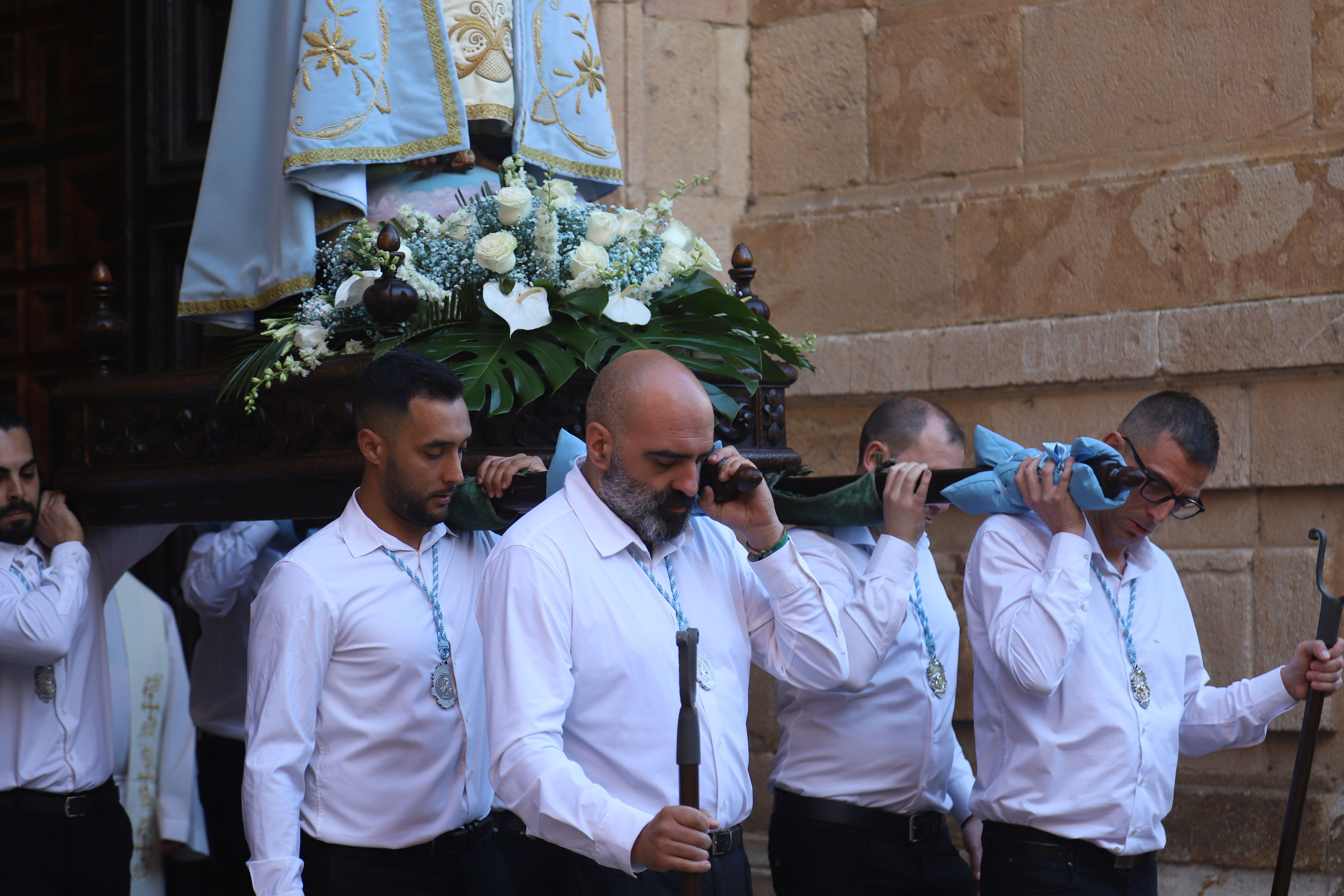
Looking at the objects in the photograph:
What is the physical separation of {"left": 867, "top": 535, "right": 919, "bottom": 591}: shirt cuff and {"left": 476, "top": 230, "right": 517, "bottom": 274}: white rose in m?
1.10

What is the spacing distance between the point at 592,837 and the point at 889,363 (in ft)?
9.72

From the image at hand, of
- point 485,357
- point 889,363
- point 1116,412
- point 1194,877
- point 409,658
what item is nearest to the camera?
point 409,658

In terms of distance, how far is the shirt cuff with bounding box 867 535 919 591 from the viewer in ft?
10.3

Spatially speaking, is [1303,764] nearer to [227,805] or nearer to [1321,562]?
[1321,562]

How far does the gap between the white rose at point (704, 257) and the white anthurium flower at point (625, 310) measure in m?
0.30

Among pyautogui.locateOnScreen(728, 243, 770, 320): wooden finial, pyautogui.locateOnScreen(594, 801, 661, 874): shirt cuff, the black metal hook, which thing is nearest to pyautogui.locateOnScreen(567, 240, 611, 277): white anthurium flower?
pyautogui.locateOnScreen(728, 243, 770, 320): wooden finial

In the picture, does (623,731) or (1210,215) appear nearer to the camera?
(623,731)

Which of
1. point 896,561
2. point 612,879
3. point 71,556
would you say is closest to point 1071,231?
point 896,561

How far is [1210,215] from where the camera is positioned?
15.2ft

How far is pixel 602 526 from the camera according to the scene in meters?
2.88

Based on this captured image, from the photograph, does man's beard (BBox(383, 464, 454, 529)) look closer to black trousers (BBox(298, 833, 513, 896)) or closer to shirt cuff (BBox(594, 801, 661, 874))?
black trousers (BBox(298, 833, 513, 896))

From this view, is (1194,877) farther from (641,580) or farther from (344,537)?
(344,537)

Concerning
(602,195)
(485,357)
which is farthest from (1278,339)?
(485,357)

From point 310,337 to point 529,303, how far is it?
0.62 m
